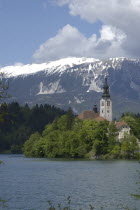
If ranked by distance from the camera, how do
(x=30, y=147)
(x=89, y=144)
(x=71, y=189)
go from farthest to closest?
(x=30, y=147) < (x=89, y=144) < (x=71, y=189)

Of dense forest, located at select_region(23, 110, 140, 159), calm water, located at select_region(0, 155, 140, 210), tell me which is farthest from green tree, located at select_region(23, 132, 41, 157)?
calm water, located at select_region(0, 155, 140, 210)

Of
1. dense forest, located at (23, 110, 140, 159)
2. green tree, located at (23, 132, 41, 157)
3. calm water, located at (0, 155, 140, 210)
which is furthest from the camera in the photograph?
green tree, located at (23, 132, 41, 157)

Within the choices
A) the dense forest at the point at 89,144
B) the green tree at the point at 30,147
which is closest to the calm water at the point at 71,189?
the dense forest at the point at 89,144

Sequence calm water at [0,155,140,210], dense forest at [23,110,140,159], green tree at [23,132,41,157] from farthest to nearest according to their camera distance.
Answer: green tree at [23,132,41,157]
dense forest at [23,110,140,159]
calm water at [0,155,140,210]

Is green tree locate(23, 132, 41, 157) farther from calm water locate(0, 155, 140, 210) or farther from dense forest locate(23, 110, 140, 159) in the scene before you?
calm water locate(0, 155, 140, 210)

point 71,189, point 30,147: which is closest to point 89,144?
point 30,147

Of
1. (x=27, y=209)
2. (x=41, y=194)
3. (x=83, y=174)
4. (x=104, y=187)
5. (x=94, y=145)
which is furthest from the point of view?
(x=94, y=145)

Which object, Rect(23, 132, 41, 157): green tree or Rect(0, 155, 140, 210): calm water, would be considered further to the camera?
Rect(23, 132, 41, 157): green tree

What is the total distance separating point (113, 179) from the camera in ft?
220

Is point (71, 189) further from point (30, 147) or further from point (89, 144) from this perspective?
point (30, 147)

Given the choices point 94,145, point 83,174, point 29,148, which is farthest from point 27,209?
point 29,148

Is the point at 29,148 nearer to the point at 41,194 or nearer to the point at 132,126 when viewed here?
the point at 132,126

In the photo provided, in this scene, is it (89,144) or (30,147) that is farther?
(30,147)

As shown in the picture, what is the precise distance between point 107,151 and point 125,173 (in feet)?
179
